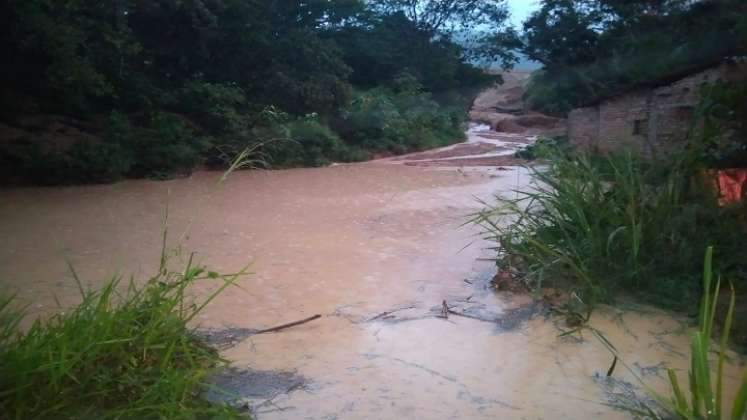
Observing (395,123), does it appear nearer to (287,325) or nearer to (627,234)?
(627,234)

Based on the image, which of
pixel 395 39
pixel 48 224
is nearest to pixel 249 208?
pixel 48 224

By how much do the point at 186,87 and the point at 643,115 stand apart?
9.28m

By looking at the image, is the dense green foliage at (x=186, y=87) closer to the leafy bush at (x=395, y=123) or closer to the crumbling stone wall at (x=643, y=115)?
the leafy bush at (x=395, y=123)

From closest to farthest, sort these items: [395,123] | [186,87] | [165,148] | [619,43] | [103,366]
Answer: [103,366]
[165,148]
[186,87]
[619,43]
[395,123]

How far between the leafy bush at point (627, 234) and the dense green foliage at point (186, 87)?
4637mm

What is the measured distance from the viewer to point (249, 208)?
840 cm

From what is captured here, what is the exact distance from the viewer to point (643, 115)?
10922mm

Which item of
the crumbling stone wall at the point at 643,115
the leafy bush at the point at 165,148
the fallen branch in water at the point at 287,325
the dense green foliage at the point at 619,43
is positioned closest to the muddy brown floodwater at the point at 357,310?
the fallen branch in water at the point at 287,325

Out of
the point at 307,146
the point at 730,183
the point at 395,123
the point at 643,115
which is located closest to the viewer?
the point at 730,183

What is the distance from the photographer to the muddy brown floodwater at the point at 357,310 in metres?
3.14

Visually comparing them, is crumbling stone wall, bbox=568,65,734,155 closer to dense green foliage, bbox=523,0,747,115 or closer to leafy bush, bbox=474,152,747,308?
dense green foliage, bbox=523,0,747,115

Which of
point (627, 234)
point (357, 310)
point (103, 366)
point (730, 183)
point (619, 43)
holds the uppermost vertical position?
point (619, 43)

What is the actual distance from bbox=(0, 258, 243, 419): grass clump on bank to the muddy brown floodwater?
43 cm

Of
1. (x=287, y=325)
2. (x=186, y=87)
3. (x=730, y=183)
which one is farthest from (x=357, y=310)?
(x=186, y=87)
